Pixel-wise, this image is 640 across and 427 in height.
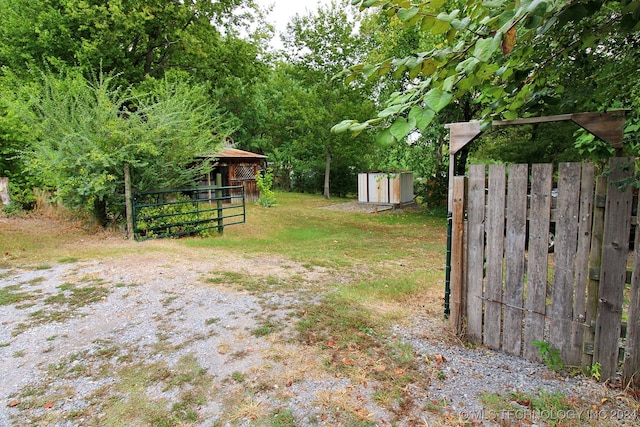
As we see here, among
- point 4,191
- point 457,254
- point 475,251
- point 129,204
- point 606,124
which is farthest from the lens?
point 4,191

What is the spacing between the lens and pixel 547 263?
251cm

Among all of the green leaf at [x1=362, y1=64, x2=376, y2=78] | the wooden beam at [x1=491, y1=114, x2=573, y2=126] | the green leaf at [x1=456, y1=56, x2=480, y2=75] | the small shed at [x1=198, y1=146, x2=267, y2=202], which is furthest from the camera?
the small shed at [x1=198, y1=146, x2=267, y2=202]

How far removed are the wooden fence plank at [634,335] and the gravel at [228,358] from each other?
0.49 ft

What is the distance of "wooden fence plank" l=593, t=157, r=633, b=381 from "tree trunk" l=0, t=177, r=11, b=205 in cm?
1239

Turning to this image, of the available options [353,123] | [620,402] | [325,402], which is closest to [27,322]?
[325,402]

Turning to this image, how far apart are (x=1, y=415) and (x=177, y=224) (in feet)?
18.2

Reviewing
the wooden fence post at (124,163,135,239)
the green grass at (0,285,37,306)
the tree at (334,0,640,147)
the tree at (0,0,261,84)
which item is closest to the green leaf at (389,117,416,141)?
the tree at (334,0,640,147)

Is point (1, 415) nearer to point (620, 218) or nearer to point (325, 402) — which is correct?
point (325, 402)

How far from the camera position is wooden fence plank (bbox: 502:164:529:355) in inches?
100

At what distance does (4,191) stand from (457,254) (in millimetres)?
11655

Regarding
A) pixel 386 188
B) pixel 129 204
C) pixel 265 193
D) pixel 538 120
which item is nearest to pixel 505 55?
pixel 538 120

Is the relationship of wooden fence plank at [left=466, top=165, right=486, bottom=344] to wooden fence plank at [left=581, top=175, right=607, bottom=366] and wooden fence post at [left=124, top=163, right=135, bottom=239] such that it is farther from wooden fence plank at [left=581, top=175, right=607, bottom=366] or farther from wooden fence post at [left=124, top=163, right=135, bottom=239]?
wooden fence post at [left=124, top=163, right=135, bottom=239]

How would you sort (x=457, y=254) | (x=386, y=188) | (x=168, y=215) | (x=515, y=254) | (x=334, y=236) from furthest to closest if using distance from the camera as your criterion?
(x=386, y=188)
(x=334, y=236)
(x=168, y=215)
(x=457, y=254)
(x=515, y=254)

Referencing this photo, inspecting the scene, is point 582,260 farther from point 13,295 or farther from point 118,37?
point 118,37
